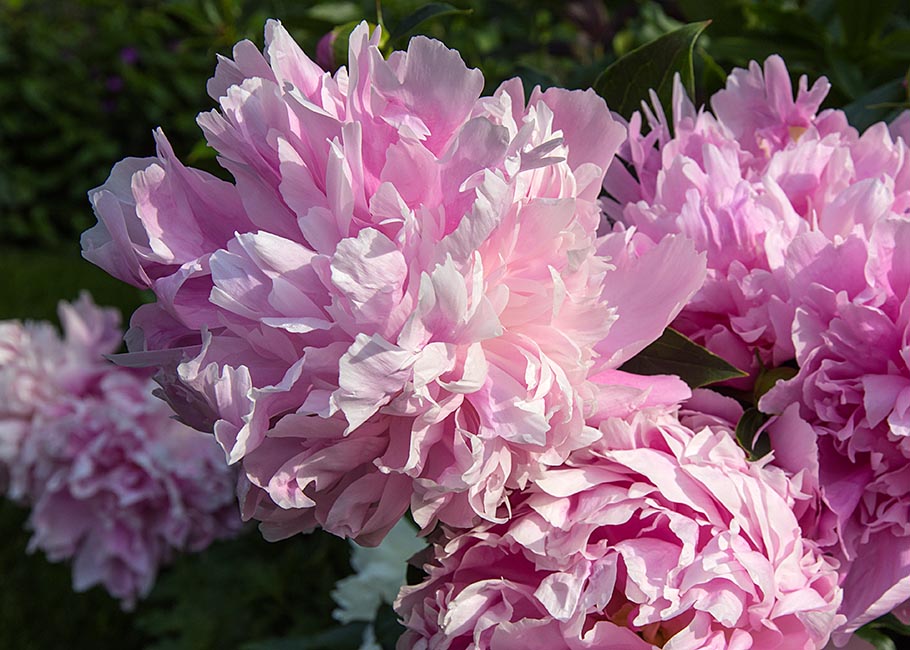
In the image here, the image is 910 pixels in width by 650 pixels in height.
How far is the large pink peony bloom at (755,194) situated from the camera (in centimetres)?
53

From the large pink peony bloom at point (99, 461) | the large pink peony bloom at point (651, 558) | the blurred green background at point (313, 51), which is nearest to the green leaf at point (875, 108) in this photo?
the blurred green background at point (313, 51)

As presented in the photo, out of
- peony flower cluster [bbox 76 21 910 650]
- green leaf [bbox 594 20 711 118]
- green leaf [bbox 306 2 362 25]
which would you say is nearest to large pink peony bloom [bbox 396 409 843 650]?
peony flower cluster [bbox 76 21 910 650]

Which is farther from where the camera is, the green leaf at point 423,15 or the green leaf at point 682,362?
the green leaf at point 423,15

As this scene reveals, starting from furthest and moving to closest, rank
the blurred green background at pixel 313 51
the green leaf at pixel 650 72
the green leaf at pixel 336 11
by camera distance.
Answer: the green leaf at pixel 336 11 < the blurred green background at pixel 313 51 < the green leaf at pixel 650 72

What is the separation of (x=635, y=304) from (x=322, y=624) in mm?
1131

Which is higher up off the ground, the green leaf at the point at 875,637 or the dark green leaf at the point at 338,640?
the green leaf at the point at 875,637

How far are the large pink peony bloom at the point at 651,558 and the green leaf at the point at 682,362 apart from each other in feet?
0.09

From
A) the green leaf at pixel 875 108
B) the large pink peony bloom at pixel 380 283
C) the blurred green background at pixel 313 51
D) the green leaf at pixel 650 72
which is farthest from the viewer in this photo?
the blurred green background at pixel 313 51

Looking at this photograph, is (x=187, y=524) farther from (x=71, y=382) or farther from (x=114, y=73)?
(x=114, y=73)

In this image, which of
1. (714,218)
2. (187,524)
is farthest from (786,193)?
(187,524)

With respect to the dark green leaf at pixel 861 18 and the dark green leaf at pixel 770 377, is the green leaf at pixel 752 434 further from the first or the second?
the dark green leaf at pixel 861 18

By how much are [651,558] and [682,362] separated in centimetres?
10

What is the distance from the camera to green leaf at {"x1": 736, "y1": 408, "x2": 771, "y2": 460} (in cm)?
53

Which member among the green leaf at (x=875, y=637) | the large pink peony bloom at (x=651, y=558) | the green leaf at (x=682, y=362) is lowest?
the green leaf at (x=875, y=637)
